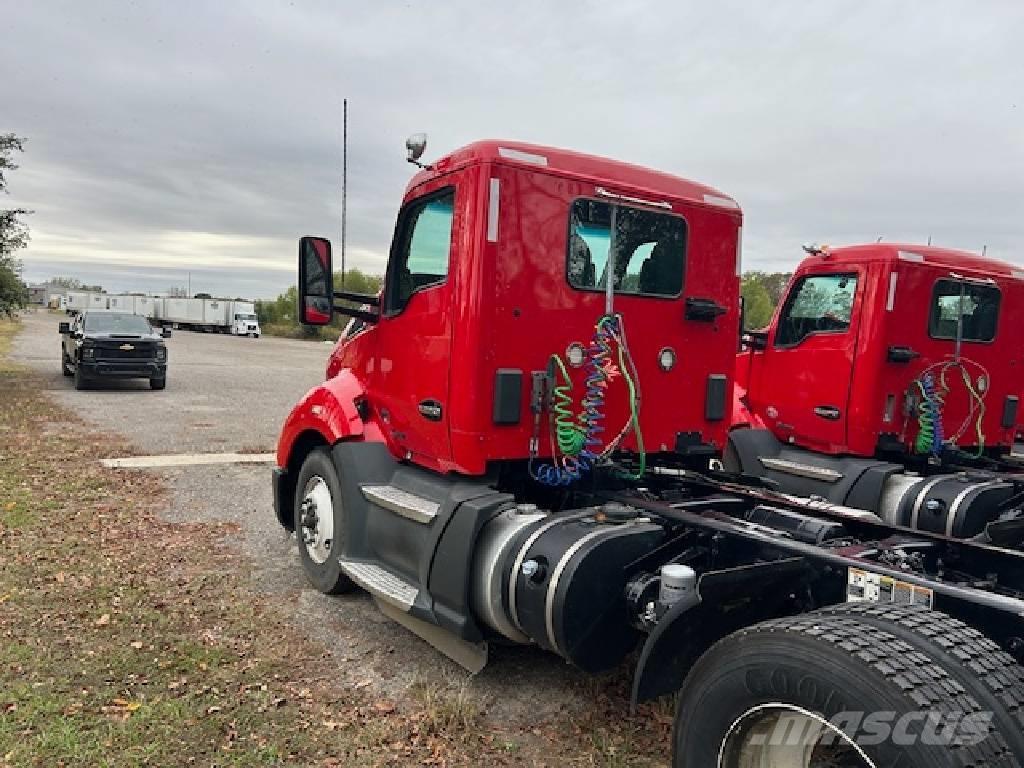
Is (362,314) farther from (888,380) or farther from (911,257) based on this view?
(911,257)

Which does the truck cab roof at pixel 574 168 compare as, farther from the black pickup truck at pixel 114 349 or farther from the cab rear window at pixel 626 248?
the black pickup truck at pixel 114 349

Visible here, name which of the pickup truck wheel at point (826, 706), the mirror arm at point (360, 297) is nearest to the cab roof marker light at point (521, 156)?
the mirror arm at point (360, 297)

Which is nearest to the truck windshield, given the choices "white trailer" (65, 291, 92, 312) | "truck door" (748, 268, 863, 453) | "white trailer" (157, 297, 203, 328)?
"truck door" (748, 268, 863, 453)

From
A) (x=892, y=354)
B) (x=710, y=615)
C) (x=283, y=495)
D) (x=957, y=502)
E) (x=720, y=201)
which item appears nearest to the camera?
(x=710, y=615)

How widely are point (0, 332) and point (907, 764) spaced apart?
46.9 m

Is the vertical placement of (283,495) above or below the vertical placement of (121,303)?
below

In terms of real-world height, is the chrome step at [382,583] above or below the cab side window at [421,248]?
below

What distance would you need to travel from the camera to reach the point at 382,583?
428cm

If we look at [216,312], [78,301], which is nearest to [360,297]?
[216,312]

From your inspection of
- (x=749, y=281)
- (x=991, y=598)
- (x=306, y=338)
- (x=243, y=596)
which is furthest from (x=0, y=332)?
(x=991, y=598)

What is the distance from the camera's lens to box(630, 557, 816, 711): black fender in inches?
112

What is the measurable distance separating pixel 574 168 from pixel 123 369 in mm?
15554

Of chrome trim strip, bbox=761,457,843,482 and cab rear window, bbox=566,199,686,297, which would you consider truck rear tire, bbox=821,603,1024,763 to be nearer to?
cab rear window, bbox=566,199,686,297

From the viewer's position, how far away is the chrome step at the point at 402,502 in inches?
163
